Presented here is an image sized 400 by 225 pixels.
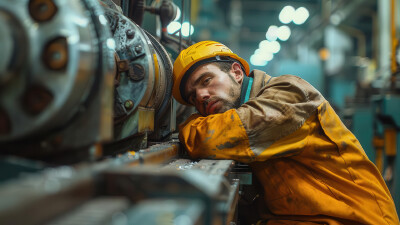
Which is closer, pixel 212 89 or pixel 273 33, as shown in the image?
pixel 212 89

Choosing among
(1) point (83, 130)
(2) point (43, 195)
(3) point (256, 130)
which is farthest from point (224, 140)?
(2) point (43, 195)

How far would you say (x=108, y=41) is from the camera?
0.85m

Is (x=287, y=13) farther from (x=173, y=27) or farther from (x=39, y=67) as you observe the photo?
(x=39, y=67)

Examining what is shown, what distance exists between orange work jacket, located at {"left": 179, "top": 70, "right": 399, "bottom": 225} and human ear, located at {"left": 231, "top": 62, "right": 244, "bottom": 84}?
0.79 feet

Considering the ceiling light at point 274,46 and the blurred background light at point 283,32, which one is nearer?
the blurred background light at point 283,32

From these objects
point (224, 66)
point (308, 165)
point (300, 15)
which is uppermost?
point (300, 15)

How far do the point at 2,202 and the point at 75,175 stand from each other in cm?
15

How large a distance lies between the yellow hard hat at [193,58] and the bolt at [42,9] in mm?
995

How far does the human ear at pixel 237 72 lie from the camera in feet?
5.71

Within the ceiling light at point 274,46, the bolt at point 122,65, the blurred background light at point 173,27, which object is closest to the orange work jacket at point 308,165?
the bolt at point 122,65

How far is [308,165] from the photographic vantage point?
4.82ft

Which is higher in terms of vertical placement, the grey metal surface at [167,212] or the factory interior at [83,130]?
the factory interior at [83,130]

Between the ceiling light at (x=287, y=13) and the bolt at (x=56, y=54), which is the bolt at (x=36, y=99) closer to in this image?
the bolt at (x=56, y=54)

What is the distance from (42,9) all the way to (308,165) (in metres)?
1.14
